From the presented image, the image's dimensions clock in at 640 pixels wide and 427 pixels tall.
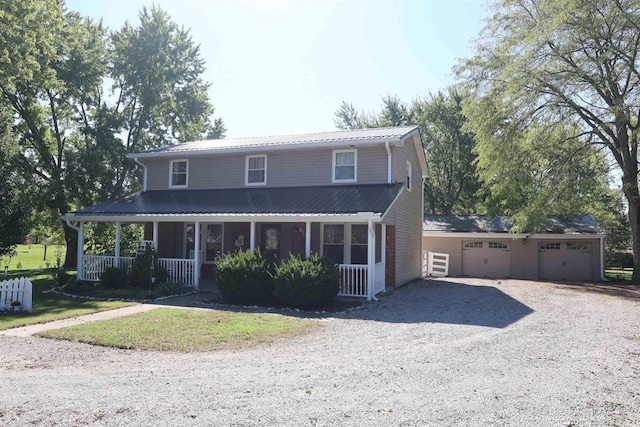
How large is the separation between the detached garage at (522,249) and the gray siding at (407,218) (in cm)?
426

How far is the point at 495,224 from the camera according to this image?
2375 cm

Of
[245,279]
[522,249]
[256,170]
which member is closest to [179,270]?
[245,279]

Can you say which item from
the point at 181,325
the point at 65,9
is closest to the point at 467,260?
the point at 181,325

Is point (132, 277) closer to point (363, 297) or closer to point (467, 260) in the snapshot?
point (363, 297)

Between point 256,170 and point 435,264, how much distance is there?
430 inches

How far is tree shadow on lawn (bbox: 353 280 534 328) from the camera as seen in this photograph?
1006cm

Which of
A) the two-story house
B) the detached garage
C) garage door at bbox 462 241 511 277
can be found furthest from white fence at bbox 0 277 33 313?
garage door at bbox 462 241 511 277

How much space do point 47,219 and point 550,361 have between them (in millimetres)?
26831

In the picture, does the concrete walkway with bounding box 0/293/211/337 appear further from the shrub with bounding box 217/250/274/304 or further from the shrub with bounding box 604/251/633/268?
the shrub with bounding box 604/251/633/268

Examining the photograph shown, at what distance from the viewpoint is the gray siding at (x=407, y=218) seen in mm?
15500

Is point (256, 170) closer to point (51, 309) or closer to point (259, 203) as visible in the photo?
point (259, 203)

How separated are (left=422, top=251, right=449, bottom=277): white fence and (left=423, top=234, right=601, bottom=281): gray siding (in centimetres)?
73

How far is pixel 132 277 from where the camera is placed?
48.9 feet

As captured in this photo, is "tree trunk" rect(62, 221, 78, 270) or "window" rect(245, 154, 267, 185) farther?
"tree trunk" rect(62, 221, 78, 270)
